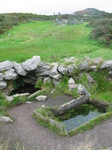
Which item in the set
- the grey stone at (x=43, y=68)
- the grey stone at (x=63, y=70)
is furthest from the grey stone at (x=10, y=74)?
the grey stone at (x=63, y=70)

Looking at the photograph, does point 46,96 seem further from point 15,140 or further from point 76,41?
point 76,41

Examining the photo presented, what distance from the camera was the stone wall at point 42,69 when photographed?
1147cm

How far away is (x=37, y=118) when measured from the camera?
352 inches

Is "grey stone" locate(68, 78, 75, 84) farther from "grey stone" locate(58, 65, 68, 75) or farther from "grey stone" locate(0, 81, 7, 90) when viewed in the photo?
"grey stone" locate(0, 81, 7, 90)

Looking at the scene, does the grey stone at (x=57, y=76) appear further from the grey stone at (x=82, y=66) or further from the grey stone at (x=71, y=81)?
the grey stone at (x=82, y=66)

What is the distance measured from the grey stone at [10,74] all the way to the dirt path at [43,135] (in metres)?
2.73

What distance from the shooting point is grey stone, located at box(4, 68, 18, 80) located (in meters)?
11.3

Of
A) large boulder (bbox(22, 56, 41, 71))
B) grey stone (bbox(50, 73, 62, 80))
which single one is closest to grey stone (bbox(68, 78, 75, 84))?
grey stone (bbox(50, 73, 62, 80))

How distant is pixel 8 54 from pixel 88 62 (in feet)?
21.6

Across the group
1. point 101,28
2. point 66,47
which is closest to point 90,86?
point 66,47

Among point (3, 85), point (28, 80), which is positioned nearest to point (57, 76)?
point (28, 80)

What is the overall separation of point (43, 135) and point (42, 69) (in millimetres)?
4917

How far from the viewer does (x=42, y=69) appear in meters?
12.0

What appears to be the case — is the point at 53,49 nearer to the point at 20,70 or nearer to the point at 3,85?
the point at 20,70
